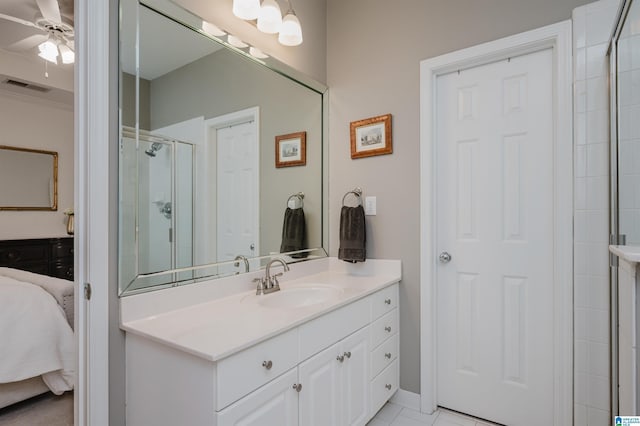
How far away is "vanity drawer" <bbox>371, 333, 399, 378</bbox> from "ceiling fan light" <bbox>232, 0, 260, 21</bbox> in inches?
72.5

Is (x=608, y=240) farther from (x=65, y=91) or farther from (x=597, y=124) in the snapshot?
(x=65, y=91)

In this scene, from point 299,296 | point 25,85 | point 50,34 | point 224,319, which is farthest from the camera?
point 25,85

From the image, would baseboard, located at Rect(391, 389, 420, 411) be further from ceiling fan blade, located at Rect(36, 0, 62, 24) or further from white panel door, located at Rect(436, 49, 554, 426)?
ceiling fan blade, located at Rect(36, 0, 62, 24)

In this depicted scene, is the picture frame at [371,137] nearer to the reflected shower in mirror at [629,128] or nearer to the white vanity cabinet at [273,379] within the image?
the white vanity cabinet at [273,379]

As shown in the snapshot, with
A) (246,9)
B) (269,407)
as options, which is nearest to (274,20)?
(246,9)

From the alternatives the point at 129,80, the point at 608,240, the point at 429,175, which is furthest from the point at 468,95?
the point at 129,80

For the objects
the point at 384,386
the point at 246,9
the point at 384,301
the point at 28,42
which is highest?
the point at 28,42

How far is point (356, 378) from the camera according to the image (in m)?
1.57

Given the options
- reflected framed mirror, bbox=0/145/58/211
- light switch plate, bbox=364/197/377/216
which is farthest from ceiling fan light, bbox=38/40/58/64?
light switch plate, bbox=364/197/377/216

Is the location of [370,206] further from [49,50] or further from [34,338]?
[49,50]

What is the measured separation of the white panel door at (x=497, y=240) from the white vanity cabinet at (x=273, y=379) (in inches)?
23.6

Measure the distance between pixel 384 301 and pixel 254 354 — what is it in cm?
100

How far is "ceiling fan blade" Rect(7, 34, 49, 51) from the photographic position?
2.55m

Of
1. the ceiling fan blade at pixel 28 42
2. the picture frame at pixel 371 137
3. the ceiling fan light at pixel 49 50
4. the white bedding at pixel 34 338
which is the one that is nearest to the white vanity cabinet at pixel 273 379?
Answer: the picture frame at pixel 371 137
